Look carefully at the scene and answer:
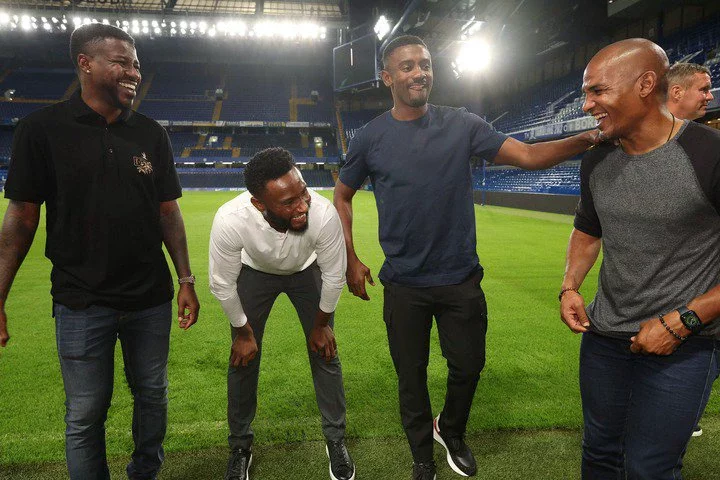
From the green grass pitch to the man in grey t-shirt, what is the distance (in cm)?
113

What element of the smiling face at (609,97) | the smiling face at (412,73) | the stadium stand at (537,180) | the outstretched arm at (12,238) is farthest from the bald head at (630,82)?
the stadium stand at (537,180)

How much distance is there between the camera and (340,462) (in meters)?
2.60

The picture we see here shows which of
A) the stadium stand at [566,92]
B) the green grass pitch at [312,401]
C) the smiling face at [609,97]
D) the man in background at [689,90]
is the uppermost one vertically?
the stadium stand at [566,92]

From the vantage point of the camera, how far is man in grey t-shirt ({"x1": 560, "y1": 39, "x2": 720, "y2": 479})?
60.9 inches

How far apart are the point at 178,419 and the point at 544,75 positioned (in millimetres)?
30642

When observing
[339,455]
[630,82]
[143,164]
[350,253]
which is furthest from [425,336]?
[143,164]

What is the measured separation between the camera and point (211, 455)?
280 centimetres

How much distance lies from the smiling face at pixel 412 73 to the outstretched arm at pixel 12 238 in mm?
1869

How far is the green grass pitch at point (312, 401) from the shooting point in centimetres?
271

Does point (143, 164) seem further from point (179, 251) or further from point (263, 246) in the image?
point (263, 246)

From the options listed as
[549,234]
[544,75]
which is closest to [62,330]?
[549,234]

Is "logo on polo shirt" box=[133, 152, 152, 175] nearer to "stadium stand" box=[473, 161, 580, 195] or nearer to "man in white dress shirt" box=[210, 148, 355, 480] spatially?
"man in white dress shirt" box=[210, 148, 355, 480]

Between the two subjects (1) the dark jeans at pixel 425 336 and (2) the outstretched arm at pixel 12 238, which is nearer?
(2) the outstretched arm at pixel 12 238

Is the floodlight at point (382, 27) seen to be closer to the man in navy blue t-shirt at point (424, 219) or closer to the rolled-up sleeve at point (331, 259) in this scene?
the man in navy blue t-shirt at point (424, 219)
